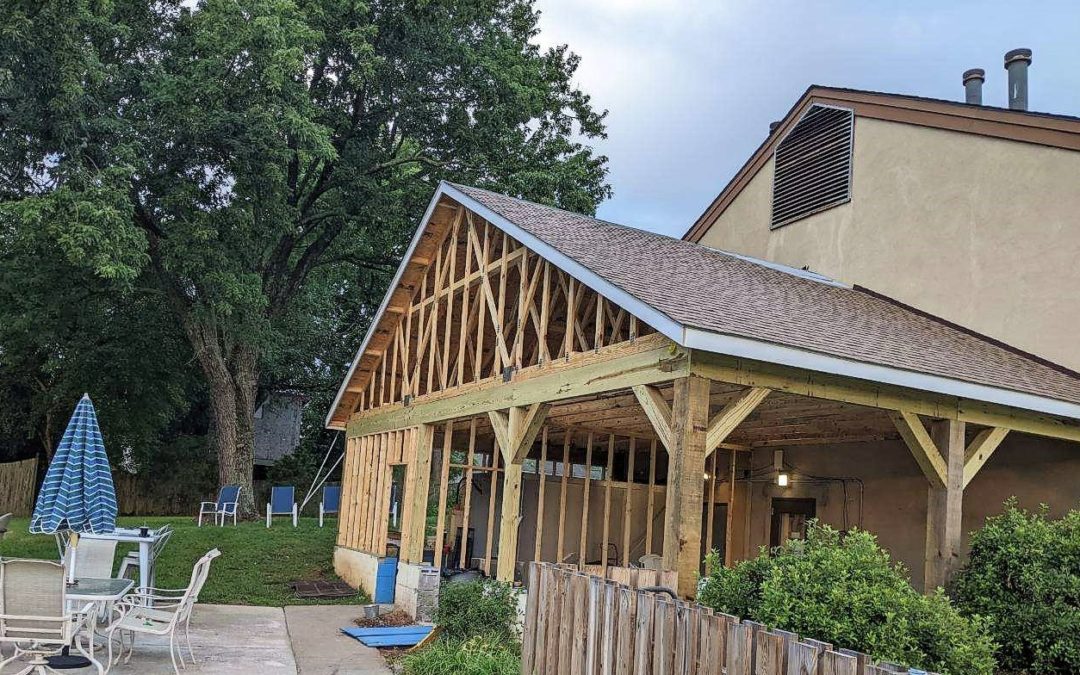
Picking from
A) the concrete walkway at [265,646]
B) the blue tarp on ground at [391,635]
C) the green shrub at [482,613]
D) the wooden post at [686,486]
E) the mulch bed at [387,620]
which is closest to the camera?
the wooden post at [686,486]

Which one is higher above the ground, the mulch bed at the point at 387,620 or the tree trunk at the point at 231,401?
the tree trunk at the point at 231,401

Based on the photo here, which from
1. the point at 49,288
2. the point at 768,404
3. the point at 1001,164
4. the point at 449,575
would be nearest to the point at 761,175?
the point at 1001,164

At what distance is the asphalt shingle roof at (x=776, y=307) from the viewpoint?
7035 mm

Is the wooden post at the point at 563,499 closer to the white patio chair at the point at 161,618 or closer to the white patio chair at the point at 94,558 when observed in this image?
the white patio chair at the point at 161,618

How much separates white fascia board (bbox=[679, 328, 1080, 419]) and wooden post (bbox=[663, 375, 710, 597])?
1.40 ft

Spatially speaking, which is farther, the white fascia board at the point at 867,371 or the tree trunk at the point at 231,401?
the tree trunk at the point at 231,401

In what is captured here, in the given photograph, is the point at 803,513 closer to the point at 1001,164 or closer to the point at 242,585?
the point at 1001,164

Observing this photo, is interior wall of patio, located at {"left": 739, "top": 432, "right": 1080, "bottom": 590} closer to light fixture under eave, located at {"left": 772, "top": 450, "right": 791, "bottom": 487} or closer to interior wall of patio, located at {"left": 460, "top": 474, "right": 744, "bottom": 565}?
light fixture under eave, located at {"left": 772, "top": 450, "right": 791, "bottom": 487}

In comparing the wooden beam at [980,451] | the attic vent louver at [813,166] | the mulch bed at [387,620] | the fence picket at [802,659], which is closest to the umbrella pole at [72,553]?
the mulch bed at [387,620]

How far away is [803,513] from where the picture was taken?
12.2 metres

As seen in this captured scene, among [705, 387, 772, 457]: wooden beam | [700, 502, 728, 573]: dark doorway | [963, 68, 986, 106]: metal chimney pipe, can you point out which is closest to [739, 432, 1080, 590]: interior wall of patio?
[700, 502, 728, 573]: dark doorway

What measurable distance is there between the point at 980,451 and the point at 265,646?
24.0ft

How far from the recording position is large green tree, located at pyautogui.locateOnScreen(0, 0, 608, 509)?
15.6 m

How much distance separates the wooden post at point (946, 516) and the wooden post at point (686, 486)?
2513 mm
